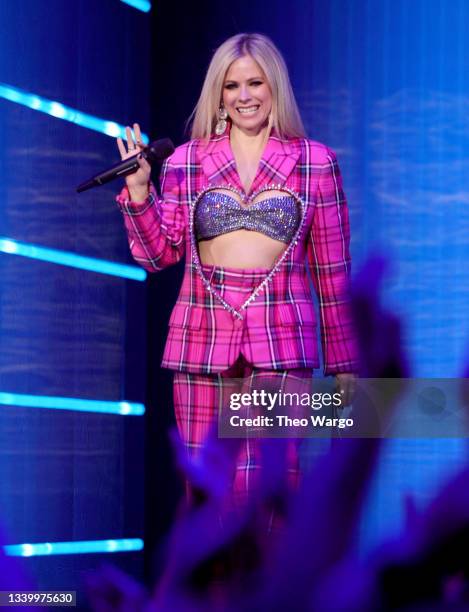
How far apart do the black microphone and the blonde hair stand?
0.22 meters

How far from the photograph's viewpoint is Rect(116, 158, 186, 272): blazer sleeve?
106 inches

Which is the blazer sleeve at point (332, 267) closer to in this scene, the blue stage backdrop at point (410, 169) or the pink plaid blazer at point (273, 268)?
the pink plaid blazer at point (273, 268)

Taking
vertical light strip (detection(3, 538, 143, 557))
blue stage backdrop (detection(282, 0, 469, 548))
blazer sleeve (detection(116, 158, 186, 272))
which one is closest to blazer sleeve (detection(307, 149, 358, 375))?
blazer sleeve (detection(116, 158, 186, 272))

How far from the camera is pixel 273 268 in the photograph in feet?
8.86

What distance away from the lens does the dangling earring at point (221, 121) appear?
2.81m

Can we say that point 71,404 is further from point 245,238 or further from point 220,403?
point 245,238

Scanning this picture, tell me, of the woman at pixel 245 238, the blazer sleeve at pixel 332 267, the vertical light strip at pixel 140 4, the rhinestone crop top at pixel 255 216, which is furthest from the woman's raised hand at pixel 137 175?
the vertical light strip at pixel 140 4

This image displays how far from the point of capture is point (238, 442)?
269 centimetres

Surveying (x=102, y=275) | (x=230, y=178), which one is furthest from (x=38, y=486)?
(x=230, y=178)

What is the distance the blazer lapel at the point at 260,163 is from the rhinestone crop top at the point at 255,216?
48mm

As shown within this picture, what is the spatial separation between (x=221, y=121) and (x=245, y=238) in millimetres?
325

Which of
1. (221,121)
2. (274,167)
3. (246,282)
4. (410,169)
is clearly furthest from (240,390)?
(410,169)

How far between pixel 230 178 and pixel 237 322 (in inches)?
13.6

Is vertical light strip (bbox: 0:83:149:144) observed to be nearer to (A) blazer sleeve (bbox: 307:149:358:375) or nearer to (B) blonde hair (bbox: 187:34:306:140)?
(B) blonde hair (bbox: 187:34:306:140)
